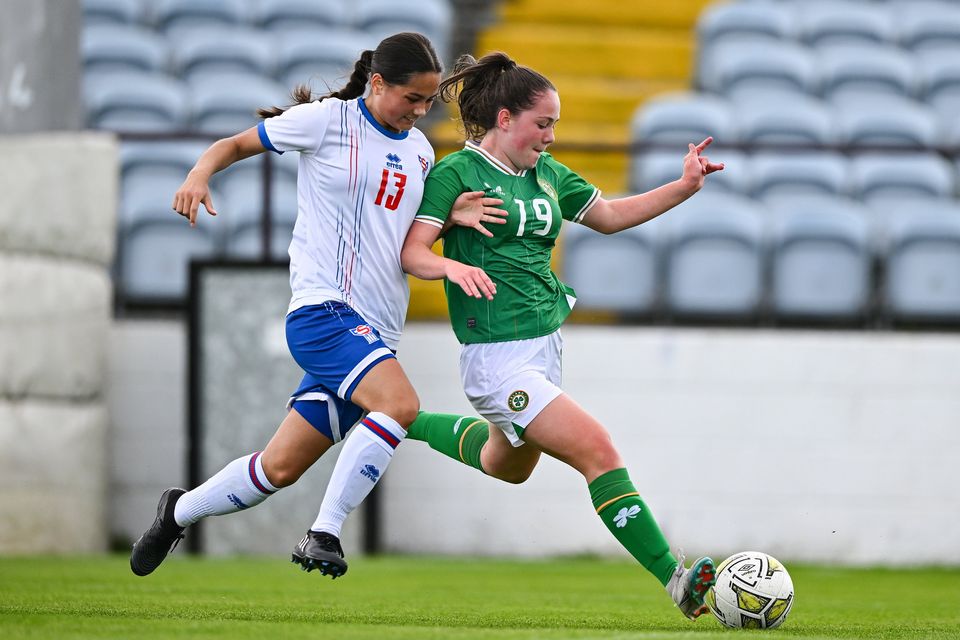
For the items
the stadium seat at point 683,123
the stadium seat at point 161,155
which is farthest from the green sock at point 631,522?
the stadium seat at point 683,123

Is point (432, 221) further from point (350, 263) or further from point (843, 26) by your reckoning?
point (843, 26)

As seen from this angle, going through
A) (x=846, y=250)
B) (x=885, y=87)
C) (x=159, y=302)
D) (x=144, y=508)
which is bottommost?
(x=144, y=508)

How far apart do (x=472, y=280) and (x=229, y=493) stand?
1238 mm

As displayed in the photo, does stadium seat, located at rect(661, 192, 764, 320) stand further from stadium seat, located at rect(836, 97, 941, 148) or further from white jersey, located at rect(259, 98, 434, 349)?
white jersey, located at rect(259, 98, 434, 349)

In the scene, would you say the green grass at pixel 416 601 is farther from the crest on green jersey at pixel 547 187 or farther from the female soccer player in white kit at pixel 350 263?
the crest on green jersey at pixel 547 187

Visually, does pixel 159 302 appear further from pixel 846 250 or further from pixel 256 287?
pixel 846 250

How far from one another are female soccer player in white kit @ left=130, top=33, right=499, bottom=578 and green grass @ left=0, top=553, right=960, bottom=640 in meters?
0.54

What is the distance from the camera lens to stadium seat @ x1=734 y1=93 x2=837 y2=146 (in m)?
11.4

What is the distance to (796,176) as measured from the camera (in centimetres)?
1065

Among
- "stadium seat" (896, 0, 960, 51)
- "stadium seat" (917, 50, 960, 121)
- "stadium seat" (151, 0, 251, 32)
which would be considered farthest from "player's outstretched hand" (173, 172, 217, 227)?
"stadium seat" (896, 0, 960, 51)

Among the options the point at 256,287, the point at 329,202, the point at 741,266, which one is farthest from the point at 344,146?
the point at 741,266

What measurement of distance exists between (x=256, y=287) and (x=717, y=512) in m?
3.26

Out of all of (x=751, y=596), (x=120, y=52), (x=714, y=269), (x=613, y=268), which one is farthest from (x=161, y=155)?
(x=751, y=596)

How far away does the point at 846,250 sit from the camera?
9617 millimetres
